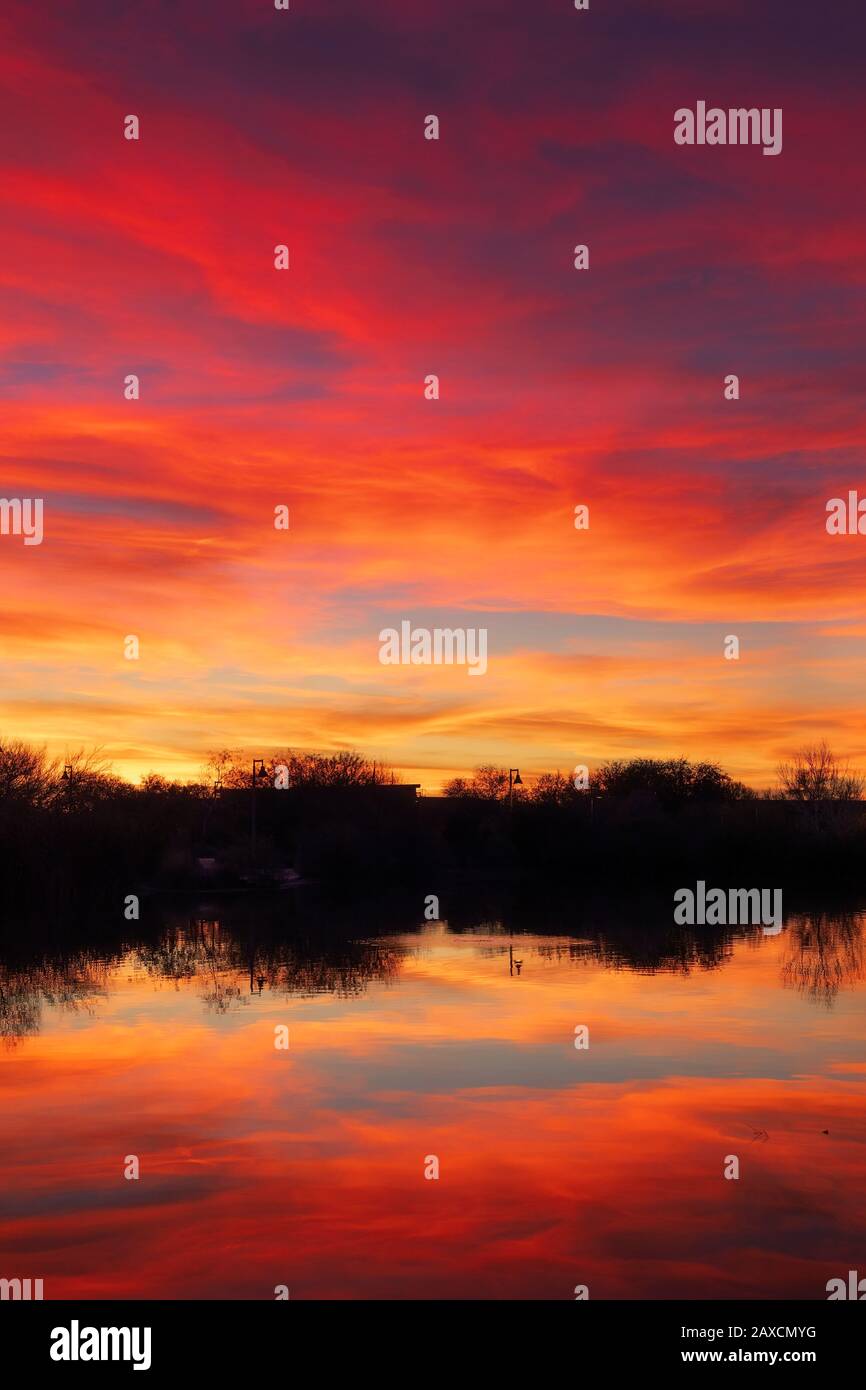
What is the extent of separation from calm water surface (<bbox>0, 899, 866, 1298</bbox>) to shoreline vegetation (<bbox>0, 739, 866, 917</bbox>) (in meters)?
22.0

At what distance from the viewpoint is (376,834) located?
Answer: 7794 cm

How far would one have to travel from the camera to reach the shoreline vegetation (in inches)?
1876

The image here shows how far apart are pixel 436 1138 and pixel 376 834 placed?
65206mm

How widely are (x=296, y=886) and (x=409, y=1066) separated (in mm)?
54071

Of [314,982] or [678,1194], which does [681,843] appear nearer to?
[314,982]

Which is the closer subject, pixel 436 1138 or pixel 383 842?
pixel 436 1138

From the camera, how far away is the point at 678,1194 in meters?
11.0
